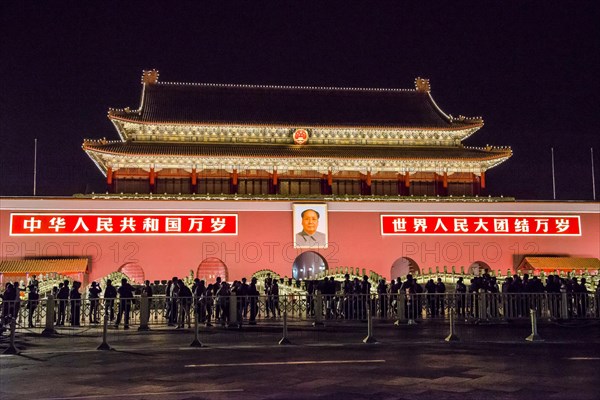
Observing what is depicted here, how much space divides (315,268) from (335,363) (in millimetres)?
27686

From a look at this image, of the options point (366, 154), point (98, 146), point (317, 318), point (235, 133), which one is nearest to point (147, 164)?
point (98, 146)

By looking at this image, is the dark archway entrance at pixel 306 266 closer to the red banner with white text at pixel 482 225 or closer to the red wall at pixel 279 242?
the red wall at pixel 279 242

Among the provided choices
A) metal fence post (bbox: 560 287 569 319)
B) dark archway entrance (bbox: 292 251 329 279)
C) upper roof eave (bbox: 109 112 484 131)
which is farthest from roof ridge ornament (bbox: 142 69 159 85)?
metal fence post (bbox: 560 287 569 319)

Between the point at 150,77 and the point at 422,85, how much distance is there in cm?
1507

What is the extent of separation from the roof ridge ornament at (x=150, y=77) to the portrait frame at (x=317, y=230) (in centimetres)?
1300

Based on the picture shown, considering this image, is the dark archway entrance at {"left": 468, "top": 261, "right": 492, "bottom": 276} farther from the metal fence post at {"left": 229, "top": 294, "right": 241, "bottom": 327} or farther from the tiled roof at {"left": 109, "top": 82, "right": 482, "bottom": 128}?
the metal fence post at {"left": 229, "top": 294, "right": 241, "bottom": 327}

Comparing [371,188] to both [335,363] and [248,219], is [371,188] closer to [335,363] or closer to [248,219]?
[248,219]

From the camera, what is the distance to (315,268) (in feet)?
124

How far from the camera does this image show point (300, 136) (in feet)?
101

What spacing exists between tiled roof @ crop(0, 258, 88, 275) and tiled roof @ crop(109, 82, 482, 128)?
25.9ft

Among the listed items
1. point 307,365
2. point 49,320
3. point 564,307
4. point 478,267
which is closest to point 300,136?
point 478,267

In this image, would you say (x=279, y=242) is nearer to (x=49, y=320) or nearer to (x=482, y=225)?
(x=482, y=225)

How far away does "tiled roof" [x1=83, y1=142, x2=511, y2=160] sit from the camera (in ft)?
93.6

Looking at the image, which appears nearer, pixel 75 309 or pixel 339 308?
pixel 75 309
